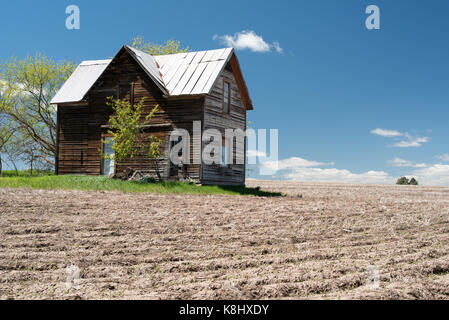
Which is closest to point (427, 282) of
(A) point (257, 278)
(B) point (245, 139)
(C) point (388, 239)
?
(A) point (257, 278)

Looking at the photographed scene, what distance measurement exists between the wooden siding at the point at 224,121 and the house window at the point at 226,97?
0.20 m

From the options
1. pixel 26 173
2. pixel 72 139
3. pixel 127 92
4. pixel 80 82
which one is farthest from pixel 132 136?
pixel 26 173

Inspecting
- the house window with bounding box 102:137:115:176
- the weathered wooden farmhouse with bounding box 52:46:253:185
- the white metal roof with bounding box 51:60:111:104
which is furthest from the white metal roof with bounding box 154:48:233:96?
the house window with bounding box 102:137:115:176

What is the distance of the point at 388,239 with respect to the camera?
32.1 ft

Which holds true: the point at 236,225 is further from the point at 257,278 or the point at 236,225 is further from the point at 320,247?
the point at 257,278

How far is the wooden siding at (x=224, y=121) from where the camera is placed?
70.6 ft

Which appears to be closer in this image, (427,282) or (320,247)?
(427,282)

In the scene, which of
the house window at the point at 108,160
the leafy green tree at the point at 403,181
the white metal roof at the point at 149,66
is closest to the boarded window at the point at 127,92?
the white metal roof at the point at 149,66

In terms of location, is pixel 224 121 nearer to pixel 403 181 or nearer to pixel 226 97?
pixel 226 97

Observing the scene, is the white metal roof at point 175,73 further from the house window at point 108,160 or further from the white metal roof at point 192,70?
the house window at point 108,160

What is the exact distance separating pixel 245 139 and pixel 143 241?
17070mm

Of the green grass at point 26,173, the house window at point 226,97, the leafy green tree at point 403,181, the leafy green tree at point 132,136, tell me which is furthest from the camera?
the leafy green tree at point 403,181

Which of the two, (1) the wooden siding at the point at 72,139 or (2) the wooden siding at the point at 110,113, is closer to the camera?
(2) the wooden siding at the point at 110,113

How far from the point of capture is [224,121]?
75.4ft
